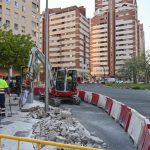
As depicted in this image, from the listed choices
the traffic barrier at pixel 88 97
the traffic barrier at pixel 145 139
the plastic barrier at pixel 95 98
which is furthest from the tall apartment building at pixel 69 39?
the traffic barrier at pixel 145 139

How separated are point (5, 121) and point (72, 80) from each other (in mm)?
12919

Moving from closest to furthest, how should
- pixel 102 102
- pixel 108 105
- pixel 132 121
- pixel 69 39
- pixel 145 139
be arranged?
pixel 145 139 → pixel 132 121 → pixel 108 105 → pixel 102 102 → pixel 69 39

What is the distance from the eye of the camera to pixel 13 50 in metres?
43.4

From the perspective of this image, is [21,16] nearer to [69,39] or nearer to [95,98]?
[95,98]

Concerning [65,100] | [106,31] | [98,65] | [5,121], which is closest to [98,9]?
[106,31]

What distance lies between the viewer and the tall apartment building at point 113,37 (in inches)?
6767

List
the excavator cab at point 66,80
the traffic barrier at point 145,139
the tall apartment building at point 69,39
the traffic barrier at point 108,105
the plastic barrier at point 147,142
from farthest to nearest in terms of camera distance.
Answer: the tall apartment building at point 69,39 < the excavator cab at point 66,80 < the traffic barrier at point 108,105 < the traffic barrier at point 145,139 < the plastic barrier at point 147,142

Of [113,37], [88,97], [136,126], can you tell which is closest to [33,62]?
[88,97]

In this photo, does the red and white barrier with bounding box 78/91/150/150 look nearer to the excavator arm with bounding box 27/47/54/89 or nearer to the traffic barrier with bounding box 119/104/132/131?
the traffic barrier with bounding box 119/104/132/131

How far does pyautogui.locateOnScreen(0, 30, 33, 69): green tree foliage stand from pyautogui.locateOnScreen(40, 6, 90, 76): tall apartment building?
10112 cm

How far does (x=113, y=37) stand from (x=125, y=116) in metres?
164

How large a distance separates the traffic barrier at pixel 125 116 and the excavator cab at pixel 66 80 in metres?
11.0

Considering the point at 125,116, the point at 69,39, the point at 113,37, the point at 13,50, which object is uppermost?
the point at 113,37

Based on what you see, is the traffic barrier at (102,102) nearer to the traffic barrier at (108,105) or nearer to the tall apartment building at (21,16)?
the traffic barrier at (108,105)
